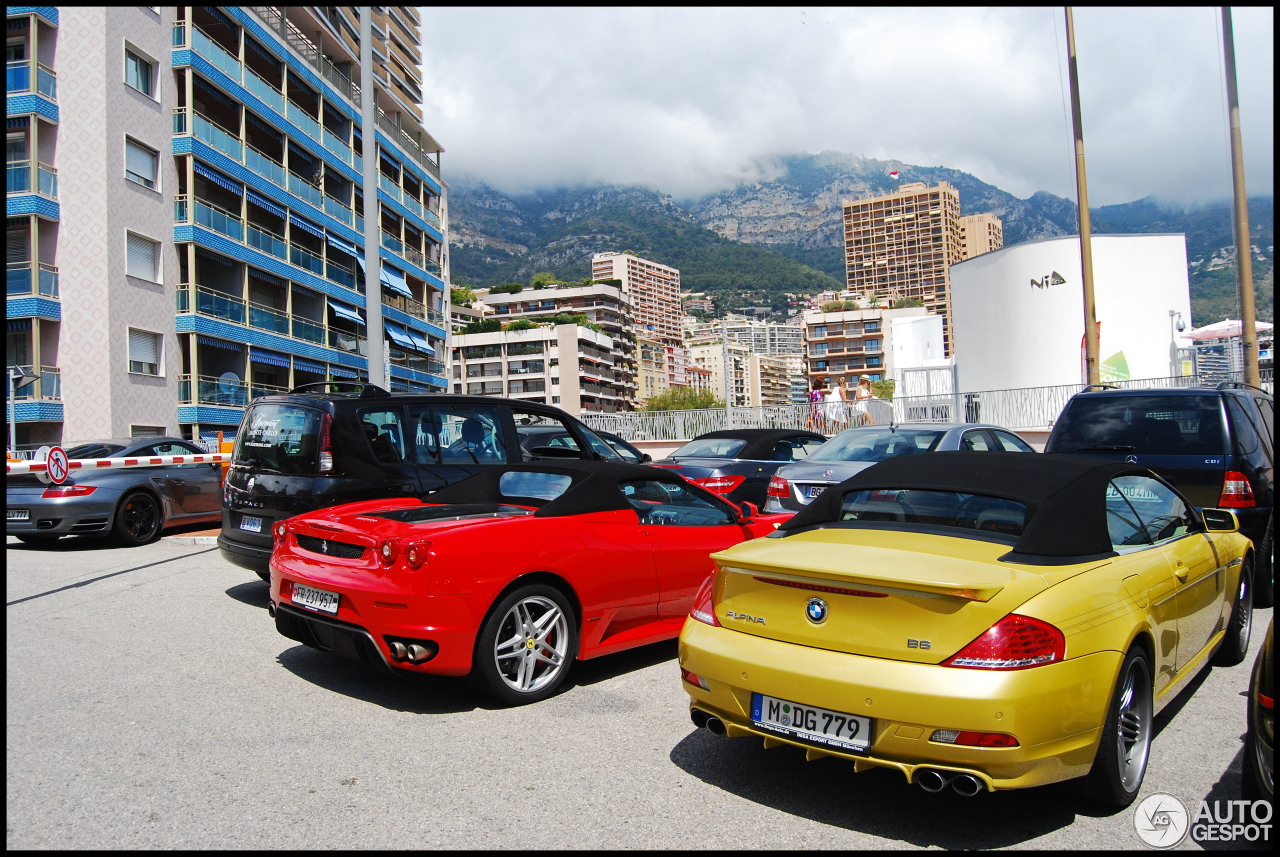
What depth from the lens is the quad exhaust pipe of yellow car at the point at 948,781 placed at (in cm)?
308

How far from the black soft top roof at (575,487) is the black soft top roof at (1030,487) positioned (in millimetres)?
1530

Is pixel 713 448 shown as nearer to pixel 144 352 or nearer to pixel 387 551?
pixel 387 551

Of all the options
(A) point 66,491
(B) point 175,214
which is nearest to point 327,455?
(A) point 66,491

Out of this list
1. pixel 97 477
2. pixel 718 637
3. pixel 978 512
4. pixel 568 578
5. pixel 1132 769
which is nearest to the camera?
pixel 1132 769

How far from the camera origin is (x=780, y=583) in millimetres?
3646

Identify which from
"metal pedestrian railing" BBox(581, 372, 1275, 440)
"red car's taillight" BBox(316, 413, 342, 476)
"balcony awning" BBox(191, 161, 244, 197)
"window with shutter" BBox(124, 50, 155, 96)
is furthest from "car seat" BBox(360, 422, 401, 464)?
"balcony awning" BBox(191, 161, 244, 197)

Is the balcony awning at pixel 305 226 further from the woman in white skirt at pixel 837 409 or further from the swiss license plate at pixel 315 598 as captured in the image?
the swiss license plate at pixel 315 598

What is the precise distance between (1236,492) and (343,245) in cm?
4394

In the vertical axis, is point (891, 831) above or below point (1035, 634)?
below

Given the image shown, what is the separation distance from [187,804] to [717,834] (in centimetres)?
222

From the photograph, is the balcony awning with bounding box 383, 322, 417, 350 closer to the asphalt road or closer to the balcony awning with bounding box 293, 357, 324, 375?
the balcony awning with bounding box 293, 357, 324, 375

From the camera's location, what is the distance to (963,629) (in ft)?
10.5

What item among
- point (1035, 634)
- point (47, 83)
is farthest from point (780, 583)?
point (47, 83)

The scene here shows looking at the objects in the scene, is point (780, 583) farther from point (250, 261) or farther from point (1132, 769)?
point (250, 261)
